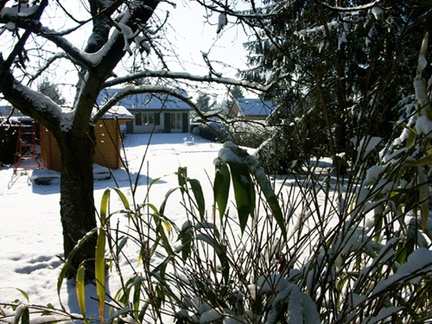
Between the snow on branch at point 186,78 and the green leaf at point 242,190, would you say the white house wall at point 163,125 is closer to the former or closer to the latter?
the snow on branch at point 186,78

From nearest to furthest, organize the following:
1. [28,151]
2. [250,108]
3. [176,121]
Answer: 1. [250,108]
2. [28,151]
3. [176,121]

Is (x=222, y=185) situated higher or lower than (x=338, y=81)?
lower

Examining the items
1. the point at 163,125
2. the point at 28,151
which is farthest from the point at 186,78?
the point at 163,125

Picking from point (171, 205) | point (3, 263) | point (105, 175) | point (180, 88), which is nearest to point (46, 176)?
point (105, 175)

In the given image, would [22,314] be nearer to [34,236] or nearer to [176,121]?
[34,236]

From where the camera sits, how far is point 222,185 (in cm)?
80

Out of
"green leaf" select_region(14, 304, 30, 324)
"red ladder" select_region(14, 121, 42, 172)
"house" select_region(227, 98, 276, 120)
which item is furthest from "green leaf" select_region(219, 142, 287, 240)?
"red ladder" select_region(14, 121, 42, 172)

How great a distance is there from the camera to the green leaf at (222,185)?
0.80 meters

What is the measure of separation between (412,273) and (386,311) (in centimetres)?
14

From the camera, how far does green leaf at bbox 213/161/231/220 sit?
0.80m

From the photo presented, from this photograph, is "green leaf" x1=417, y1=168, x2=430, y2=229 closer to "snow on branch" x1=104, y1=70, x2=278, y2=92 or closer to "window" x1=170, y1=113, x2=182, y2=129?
"snow on branch" x1=104, y1=70, x2=278, y2=92

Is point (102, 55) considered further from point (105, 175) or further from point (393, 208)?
point (105, 175)

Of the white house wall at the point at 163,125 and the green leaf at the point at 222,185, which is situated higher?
the white house wall at the point at 163,125

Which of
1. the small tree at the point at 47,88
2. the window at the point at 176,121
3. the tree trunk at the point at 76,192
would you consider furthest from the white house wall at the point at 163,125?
the tree trunk at the point at 76,192
